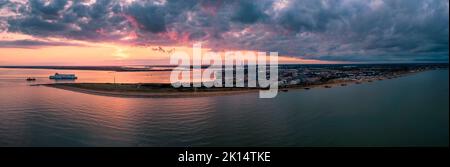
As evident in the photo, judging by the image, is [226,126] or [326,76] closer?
[226,126]

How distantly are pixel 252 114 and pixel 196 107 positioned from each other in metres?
6.49

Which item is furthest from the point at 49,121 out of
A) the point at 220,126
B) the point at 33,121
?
the point at 220,126

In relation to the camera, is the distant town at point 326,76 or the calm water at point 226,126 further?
the distant town at point 326,76

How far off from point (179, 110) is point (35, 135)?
11597 millimetres

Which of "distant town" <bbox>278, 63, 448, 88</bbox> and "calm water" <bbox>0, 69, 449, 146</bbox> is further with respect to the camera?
"distant town" <bbox>278, 63, 448, 88</bbox>

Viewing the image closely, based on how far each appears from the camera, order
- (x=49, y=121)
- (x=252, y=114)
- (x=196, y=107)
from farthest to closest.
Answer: (x=196, y=107), (x=252, y=114), (x=49, y=121)

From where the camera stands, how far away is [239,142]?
16.6m
